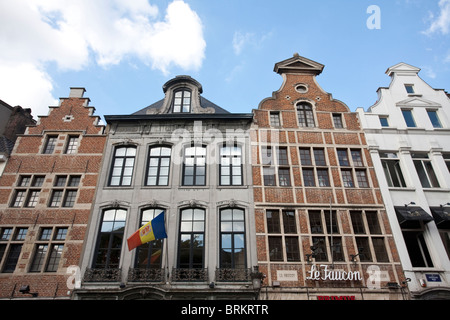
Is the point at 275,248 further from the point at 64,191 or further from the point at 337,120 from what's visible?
the point at 64,191

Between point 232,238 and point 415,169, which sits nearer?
point 232,238

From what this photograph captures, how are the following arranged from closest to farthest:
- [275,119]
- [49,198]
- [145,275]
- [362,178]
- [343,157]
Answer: [145,275] < [49,198] < [362,178] < [343,157] < [275,119]

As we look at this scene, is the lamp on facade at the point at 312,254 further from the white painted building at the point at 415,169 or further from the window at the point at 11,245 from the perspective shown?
A: the window at the point at 11,245

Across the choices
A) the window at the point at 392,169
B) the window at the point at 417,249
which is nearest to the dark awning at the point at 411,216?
the window at the point at 417,249

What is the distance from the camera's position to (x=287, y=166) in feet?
44.7

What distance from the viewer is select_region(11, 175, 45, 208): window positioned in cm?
1273

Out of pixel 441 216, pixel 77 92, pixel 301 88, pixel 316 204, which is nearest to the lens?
pixel 441 216

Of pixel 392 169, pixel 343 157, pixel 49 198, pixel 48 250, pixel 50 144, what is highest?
pixel 50 144

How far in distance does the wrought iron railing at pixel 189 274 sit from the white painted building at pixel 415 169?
767cm

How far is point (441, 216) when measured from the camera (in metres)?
12.0

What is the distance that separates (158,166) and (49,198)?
15.7 ft

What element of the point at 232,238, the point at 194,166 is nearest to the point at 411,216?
the point at 232,238

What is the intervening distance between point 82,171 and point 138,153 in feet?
8.47
